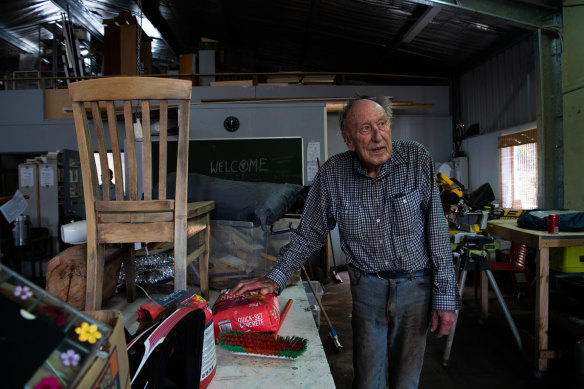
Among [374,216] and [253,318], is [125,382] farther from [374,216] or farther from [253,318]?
[374,216]

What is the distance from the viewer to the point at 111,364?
1.67ft

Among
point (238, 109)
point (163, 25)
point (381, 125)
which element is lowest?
point (381, 125)

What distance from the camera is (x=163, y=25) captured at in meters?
7.75

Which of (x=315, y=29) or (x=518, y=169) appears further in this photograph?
(x=315, y=29)

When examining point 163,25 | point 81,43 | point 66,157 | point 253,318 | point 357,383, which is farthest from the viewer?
point 163,25

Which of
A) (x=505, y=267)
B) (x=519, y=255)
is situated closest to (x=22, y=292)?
(x=505, y=267)

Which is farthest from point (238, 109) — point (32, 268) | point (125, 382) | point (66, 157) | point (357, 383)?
point (125, 382)

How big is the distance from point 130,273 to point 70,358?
1.51m

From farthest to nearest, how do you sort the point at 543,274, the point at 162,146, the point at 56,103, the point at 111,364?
the point at 56,103 → the point at 543,274 → the point at 162,146 → the point at 111,364

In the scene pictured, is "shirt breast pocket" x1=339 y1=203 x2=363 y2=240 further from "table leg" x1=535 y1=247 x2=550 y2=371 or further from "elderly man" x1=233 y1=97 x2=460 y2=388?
"table leg" x1=535 y1=247 x2=550 y2=371

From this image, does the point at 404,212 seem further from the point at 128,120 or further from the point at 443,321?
the point at 128,120

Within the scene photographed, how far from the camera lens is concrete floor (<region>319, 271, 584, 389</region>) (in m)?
2.19

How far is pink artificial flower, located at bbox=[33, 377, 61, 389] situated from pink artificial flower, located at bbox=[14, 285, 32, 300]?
0.40ft

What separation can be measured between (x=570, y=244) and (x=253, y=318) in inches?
78.3
